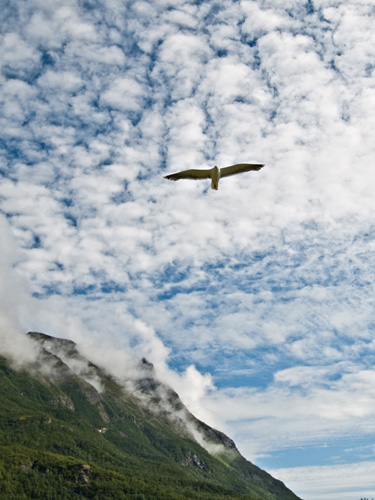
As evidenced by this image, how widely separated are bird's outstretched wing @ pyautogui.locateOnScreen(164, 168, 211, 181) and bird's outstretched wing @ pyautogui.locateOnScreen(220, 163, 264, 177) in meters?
0.62

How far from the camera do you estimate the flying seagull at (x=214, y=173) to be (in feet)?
60.4

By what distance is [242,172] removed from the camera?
1945 centimetres

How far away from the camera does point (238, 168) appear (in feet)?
63.4

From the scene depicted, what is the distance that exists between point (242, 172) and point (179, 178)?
8.26ft

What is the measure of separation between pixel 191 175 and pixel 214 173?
1356 mm

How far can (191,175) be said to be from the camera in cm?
1945

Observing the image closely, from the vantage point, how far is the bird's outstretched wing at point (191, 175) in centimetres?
1900

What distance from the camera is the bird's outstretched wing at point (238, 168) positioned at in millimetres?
18922

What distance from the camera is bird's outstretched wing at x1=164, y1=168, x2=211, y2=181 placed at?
1900 centimetres

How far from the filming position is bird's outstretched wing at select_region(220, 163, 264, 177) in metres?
18.9

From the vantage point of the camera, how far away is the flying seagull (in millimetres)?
18422

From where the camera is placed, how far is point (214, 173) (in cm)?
1841

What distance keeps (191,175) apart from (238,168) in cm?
188

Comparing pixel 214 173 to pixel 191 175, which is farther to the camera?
pixel 191 175
